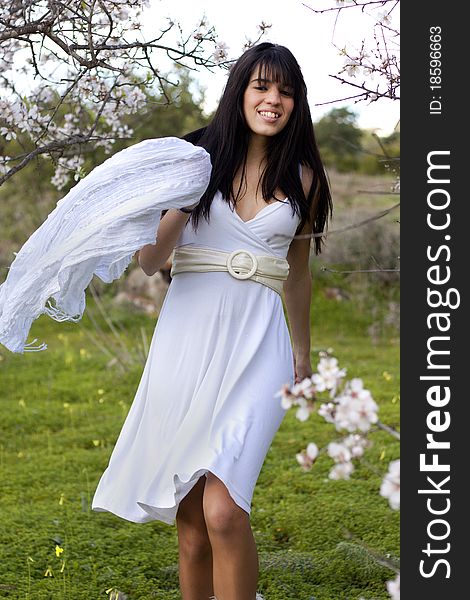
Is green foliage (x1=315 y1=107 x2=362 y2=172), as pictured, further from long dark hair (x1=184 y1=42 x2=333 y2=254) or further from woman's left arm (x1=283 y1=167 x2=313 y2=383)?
long dark hair (x1=184 y1=42 x2=333 y2=254)

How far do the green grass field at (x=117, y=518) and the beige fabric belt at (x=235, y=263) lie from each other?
637 mm

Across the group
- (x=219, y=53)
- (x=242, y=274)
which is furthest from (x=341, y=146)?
(x=242, y=274)

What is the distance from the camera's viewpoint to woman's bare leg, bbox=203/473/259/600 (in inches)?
102

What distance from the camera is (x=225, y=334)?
279 centimetres

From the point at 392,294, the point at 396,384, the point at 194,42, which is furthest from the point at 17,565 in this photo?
the point at 392,294

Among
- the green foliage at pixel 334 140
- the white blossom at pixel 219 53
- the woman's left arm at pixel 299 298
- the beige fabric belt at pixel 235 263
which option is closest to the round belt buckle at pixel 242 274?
the beige fabric belt at pixel 235 263

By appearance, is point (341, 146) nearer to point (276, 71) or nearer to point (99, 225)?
point (276, 71)

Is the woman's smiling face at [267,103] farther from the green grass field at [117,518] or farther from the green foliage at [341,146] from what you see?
the green foliage at [341,146]

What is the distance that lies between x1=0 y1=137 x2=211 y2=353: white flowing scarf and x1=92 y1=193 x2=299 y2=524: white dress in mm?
236

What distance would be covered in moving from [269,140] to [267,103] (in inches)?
7.1

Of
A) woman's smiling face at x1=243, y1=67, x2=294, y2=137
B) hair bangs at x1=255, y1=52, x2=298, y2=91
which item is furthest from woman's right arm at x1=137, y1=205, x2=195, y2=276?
hair bangs at x1=255, y1=52, x2=298, y2=91

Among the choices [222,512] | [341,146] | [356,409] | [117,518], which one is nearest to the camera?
[356,409]

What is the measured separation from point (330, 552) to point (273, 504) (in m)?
0.74

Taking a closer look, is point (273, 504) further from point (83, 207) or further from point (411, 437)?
point (411, 437)
